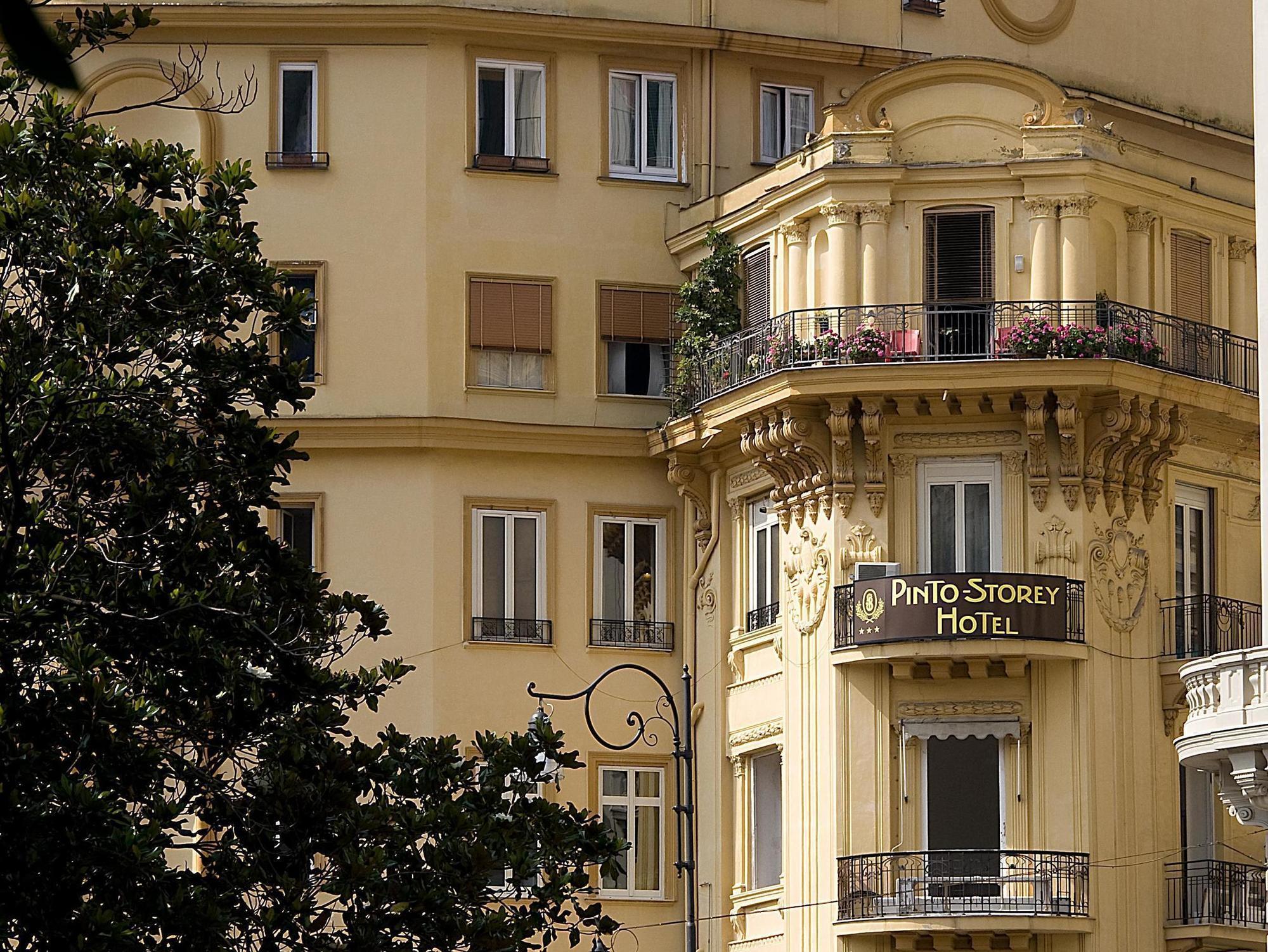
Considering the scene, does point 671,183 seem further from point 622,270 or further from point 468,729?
point 468,729

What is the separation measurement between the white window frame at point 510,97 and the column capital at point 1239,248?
10972mm

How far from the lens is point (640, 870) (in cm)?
4719

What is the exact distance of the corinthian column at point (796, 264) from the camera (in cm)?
4569

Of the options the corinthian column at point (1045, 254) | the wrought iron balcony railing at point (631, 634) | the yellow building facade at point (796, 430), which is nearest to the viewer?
the yellow building facade at point (796, 430)

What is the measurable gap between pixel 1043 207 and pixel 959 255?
1.43 meters

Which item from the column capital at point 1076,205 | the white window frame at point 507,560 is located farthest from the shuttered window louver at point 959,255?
the white window frame at point 507,560

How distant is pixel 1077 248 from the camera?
1758 inches

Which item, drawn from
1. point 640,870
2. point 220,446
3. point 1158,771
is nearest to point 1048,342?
point 1158,771

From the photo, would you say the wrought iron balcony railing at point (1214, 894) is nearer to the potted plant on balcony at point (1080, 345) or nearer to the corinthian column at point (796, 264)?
the potted plant on balcony at point (1080, 345)

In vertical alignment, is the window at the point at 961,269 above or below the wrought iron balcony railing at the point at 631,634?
above

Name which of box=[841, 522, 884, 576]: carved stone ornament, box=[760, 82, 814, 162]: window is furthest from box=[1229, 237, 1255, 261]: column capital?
box=[841, 522, 884, 576]: carved stone ornament

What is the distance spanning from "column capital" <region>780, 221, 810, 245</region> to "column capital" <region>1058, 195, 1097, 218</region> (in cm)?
384

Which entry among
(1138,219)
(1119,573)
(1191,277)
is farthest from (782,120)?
(1119,573)

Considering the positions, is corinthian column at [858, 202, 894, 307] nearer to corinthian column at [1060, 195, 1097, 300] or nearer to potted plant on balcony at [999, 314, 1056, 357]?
potted plant on balcony at [999, 314, 1056, 357]
